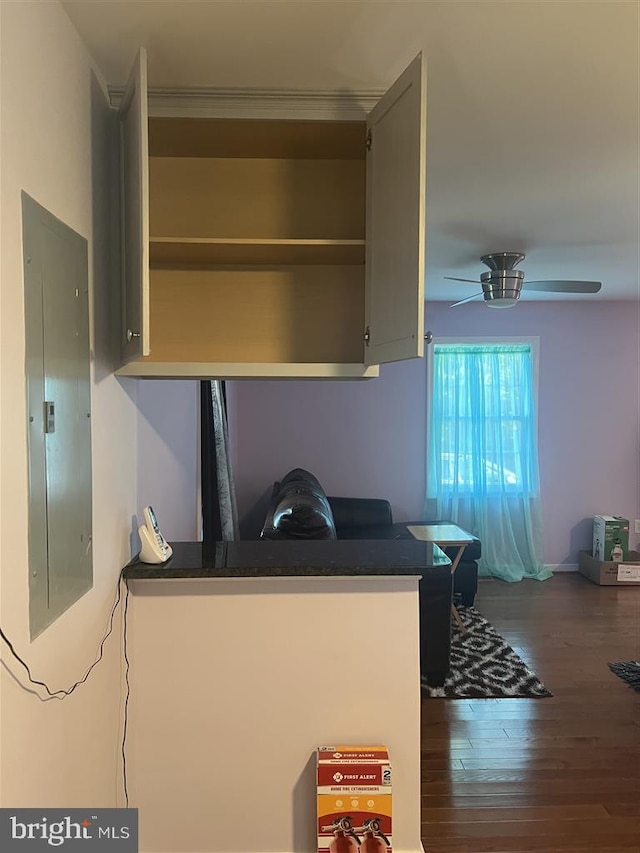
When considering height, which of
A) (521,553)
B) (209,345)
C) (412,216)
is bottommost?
(521,553)

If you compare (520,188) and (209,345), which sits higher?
(520,188)

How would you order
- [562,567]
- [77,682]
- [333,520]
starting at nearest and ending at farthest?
[77,682] → [333,520] → [562,567]

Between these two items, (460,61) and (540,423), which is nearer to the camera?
(460,61)

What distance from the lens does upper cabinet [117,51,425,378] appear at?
1.94m

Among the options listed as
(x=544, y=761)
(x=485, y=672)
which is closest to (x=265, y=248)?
(x=544, y=761)

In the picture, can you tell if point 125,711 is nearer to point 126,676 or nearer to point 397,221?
point 126,676

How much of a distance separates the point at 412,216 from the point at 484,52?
1.46ft

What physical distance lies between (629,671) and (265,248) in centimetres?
325

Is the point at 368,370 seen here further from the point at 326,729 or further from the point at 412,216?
the point at 326,729

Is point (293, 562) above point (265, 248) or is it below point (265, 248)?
below

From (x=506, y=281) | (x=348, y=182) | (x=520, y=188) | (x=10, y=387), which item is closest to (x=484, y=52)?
(x=348, y=182)

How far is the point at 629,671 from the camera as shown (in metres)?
3.72

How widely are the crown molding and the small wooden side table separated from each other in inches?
109

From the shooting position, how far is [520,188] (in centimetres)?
271
